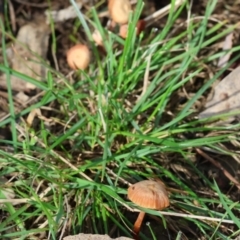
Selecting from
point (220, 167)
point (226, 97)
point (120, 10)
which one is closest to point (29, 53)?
point (120, 10)

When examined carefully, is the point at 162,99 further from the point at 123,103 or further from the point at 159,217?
the point at 159,217

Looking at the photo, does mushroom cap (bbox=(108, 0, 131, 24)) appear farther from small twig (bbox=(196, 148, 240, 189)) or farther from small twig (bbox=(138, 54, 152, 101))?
small twig (bbox=(196, 148, 240, 189))

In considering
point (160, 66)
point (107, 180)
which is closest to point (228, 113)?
point (160, 66)

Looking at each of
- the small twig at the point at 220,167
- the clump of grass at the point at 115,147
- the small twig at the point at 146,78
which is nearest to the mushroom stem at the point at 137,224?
the clump of grass at the point at 115,147

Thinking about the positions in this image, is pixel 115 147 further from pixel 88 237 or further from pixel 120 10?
pixel 120 10

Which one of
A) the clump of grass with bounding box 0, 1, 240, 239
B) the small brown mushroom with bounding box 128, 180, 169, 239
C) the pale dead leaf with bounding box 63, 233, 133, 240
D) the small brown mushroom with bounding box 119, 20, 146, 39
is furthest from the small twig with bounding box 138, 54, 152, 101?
the pale dead leaf with bounding box 63, 233, 133, 240
